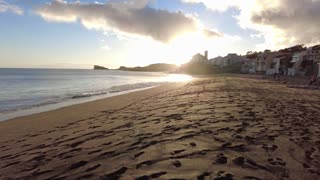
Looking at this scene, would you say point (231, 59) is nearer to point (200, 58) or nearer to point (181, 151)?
point (200, 58)

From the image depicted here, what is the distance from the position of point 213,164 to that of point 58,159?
297 centimetres

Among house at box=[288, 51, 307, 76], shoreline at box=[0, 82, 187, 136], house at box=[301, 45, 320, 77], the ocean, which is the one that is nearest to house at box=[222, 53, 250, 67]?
house at box=[288, 51, 307, 76]

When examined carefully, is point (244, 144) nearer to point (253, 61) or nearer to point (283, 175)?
point (283, 175)

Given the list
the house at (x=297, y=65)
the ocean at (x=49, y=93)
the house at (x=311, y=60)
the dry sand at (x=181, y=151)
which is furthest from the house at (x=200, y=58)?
the dry sand at (x=181, y=151)

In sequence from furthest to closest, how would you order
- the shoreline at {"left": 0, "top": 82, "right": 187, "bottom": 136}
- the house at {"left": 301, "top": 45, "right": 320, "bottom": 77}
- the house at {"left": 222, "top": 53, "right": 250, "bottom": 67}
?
the house at {"left": 222, "top": 53, "right": 250, "bottom": 67} → the house at {"left": 301, "top": 45, "right": 320, "bottom": 77} → the shoreline at {"left": 0, "top": 82, "right": 187, "bottom": 136}

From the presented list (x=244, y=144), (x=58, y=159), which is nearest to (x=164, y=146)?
(x=244, y=144)

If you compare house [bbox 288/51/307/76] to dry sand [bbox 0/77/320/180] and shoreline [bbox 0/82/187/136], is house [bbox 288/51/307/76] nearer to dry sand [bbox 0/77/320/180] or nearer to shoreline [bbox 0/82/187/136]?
shoreline [bbox 0/82/187/136]

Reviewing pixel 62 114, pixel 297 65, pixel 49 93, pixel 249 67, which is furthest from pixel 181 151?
pixel 249 67

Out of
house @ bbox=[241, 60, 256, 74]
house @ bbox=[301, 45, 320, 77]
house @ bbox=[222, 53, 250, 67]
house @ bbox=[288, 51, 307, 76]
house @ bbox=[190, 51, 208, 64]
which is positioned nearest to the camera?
house @ bbox=[301, 45, 320, 77]

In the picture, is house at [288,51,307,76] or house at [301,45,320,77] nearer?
house at [301,45,320,77]

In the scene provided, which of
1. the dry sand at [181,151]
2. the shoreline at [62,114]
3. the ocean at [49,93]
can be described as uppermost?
the dry sand at [181,151]

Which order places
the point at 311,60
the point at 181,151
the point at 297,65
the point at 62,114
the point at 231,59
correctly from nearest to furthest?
the point at 181,151 < the point at 62,114 < the point at 311,60 < the point at 297,65 < the point at 231,59

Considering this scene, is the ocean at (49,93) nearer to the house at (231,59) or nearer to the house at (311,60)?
the house at (311,60)

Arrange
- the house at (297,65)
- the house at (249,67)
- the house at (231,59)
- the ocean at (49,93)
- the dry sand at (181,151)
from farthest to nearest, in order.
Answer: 1. the house at (231,59)
2. the house at (249,67)
3. the house at (297,65)
4. the ocean at (49,93)
5. the dry sand at (181,151)
